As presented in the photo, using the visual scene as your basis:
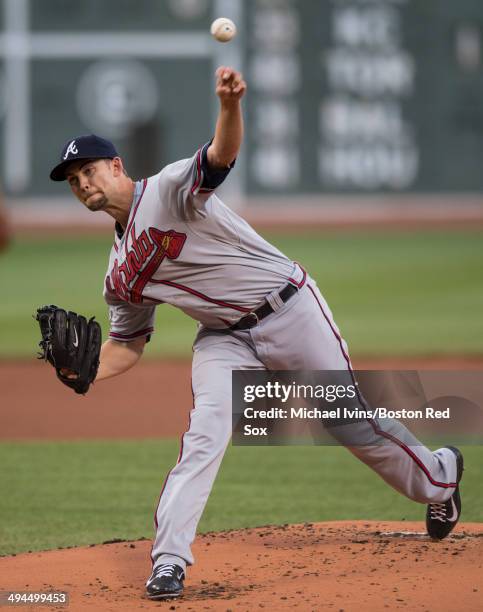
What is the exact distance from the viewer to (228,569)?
13.0ft

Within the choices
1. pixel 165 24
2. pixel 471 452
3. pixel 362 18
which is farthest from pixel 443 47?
pixel 471 452

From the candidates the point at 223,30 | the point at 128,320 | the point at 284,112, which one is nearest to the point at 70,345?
the point at 128,320

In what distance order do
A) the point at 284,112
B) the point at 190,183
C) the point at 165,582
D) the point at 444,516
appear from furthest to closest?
the point at 284,112
the point at 444,516
the point at 190,183
the point at 165,582

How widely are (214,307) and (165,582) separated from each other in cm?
92

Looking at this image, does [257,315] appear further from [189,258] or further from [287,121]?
[287,121]

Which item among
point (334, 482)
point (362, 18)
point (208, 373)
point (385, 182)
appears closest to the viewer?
point (208, 373)

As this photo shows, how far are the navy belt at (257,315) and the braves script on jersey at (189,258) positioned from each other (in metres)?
0.02

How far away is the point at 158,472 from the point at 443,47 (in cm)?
1790

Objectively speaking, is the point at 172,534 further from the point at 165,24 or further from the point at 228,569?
the point at 165,24

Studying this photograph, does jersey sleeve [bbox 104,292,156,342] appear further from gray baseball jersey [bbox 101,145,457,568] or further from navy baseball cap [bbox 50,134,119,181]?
navy baseball cap [bbox 50,134,119,181]

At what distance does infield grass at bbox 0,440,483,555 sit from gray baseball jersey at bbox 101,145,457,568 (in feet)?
3.45

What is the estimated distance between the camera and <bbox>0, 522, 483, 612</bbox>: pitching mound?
11.6ft

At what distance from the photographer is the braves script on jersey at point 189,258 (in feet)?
12.6

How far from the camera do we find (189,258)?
152 inches
